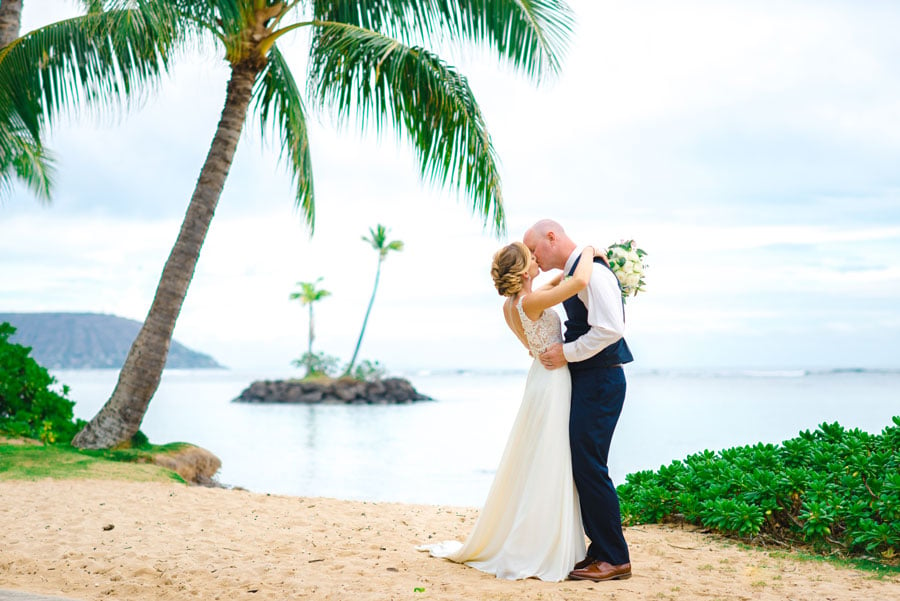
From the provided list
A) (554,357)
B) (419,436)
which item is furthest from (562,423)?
(419,436)

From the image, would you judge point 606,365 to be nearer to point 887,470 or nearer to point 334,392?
point 887,470

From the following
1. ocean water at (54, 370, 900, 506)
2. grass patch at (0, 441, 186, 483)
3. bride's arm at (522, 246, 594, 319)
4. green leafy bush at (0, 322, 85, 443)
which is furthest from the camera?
ocean water at (54, 370, 900, 506)

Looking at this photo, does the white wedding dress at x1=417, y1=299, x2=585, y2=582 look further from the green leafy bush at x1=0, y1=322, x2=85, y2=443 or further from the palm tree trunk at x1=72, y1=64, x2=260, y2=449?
the green leafy bush at x1=0, y1=322, x2=85, y2=443

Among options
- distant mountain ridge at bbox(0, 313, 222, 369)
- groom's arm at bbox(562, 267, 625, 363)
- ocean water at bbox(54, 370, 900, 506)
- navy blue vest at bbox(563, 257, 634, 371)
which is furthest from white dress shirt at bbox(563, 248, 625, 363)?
distant mountain ridge at bbox(0, 313, 222, 369)

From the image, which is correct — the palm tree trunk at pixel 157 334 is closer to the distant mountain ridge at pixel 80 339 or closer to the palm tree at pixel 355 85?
the palm tree at pixel 355 85

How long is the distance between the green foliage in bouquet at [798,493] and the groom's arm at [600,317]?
8.25 feet

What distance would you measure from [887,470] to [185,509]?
20.1 feet

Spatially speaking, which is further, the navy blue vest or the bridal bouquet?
the bridal bouquet

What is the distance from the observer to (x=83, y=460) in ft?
30.7

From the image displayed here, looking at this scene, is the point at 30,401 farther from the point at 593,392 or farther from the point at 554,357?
the point at 593,392

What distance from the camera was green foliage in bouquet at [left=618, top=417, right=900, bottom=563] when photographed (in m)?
5.72

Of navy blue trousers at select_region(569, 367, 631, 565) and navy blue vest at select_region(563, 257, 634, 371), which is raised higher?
navy blue vest at select_region(563, 257, 634, 371)

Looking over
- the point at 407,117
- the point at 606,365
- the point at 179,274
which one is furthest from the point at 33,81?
the point at 606,365

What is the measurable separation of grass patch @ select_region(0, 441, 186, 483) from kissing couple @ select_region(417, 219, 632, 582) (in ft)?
19.1
